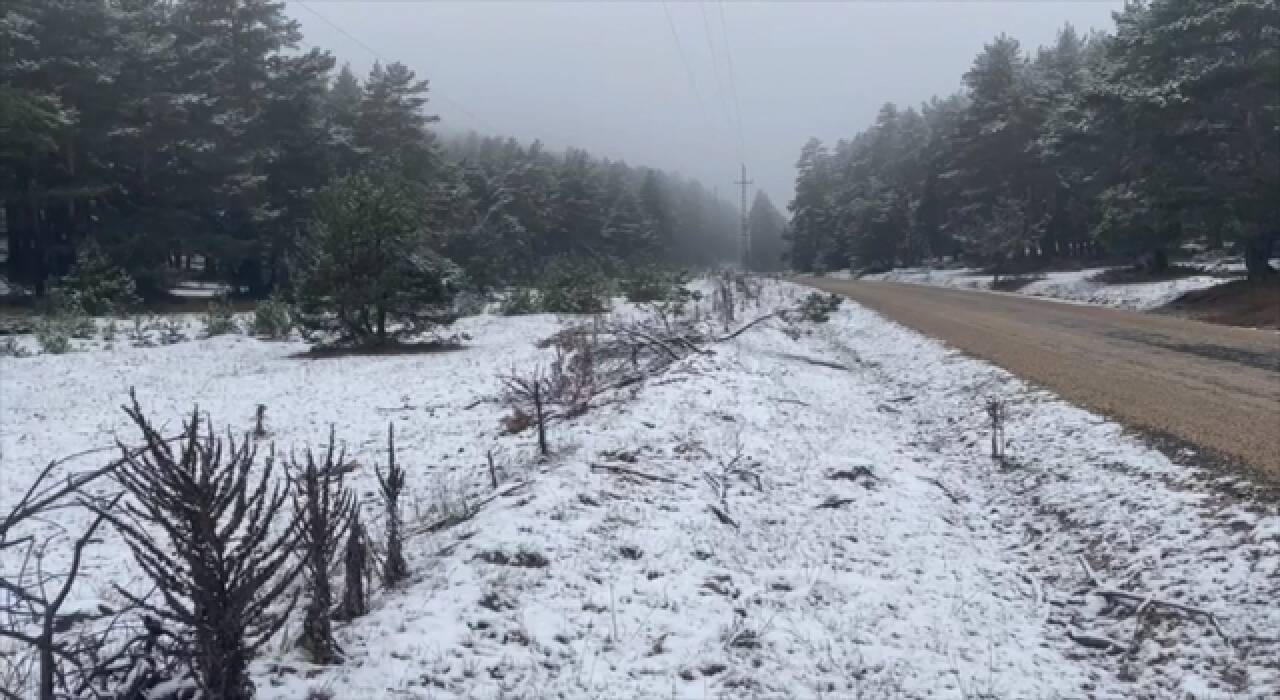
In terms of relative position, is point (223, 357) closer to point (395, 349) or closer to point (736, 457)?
point (395, 349)

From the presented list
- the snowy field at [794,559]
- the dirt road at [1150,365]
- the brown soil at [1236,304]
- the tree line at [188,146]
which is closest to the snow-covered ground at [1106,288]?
the brown soil at [1236,304]

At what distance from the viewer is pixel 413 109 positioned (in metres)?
44.8

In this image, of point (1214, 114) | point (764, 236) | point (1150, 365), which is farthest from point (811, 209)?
point (1150, 365)

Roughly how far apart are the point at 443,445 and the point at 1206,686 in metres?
8.46

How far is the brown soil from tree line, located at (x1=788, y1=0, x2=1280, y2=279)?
1.47 metres

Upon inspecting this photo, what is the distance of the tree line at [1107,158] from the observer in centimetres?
2492

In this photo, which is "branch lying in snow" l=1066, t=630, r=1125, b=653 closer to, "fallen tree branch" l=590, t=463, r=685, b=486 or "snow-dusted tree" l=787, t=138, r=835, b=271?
"fallen tree branch" l=590, t=463, r=685, b=486

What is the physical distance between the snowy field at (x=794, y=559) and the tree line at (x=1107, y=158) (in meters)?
19.3

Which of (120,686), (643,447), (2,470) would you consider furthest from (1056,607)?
(2,470)

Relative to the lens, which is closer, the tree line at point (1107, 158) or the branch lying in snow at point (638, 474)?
the branch lying in snow at point (638, 474)

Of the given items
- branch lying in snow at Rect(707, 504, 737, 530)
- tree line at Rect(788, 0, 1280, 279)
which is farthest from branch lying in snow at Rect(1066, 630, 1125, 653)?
tree line at Rect(788, 0, 1280, 279)

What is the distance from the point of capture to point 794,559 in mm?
6539

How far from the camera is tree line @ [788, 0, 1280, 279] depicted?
24.9 m

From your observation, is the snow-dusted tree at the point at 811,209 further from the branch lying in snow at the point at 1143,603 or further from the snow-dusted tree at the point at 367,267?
the branch lying in snow at the point at 1143,603
